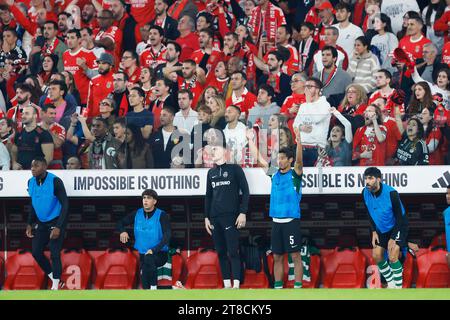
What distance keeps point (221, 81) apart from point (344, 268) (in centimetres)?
357

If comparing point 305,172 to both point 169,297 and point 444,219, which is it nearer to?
point 444,219

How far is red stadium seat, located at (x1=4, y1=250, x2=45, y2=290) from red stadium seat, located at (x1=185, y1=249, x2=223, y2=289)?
2.08 m

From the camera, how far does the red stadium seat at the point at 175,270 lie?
17156mm

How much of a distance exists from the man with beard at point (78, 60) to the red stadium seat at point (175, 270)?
141 inches

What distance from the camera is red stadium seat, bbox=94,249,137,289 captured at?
17.3 meters

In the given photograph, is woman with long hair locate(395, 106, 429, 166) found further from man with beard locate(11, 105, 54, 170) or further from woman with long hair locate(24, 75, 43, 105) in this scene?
woman with long hair locate(24, 75, 43, 105)

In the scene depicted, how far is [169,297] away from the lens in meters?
13.6

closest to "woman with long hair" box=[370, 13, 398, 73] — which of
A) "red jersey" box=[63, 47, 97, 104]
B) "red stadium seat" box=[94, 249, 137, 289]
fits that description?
"red jersey" box=[63, 47, 97, 104]

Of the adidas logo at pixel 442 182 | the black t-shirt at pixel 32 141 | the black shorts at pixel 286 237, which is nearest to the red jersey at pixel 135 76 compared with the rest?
the black t-shirt at pixel 32 141

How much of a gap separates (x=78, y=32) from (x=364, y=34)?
461 cm

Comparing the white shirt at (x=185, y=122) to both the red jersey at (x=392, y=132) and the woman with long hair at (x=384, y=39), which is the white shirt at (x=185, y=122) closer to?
the red jersey at (x=392, y=132)

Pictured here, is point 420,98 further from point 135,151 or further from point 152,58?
point 152,58

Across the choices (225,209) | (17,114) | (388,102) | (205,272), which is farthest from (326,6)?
(17,114)

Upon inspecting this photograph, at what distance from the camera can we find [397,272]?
16.1 m
